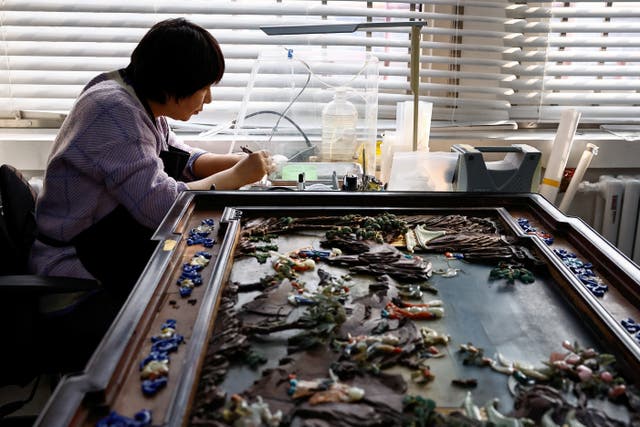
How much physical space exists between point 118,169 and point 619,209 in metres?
2.00

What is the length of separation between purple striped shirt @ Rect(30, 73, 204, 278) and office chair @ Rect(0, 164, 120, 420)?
0.06 metres

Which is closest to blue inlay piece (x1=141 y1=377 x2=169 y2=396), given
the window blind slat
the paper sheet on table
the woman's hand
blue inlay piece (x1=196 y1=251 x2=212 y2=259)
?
blue inlay piece (x1=196 y1=251 x2=212 y2=259)

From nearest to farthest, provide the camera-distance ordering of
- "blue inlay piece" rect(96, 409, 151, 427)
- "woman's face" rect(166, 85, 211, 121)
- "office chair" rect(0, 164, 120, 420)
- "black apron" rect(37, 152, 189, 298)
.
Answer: "blue inlay piece" rect(96, 409, 151, 427) → "office chair" rect(0, 164, 120, 420) → "black apron" rect(37, 152, 189, 298) → "woman's face" rect(166, 85, 211, 121)

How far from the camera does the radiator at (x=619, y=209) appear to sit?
248 cm

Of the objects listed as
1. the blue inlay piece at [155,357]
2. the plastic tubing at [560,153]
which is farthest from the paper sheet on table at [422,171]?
the blue inlay piece at [155,357]

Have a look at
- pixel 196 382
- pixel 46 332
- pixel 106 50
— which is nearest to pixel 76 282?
pixel 46 332

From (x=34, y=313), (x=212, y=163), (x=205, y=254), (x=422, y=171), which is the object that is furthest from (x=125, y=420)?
(x=212, y=163)

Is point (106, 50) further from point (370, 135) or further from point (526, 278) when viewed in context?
point (526, 278)

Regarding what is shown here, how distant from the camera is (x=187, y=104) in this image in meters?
1.79

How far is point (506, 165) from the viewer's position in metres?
1.91

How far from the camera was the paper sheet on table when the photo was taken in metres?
1.88

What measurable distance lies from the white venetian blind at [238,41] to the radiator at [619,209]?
53 cm

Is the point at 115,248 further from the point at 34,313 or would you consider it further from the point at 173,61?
the point at 173,61

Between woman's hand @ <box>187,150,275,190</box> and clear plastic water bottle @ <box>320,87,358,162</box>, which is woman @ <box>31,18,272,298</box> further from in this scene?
clear plastic water bottle @ <box>320,87,358,162</box>
